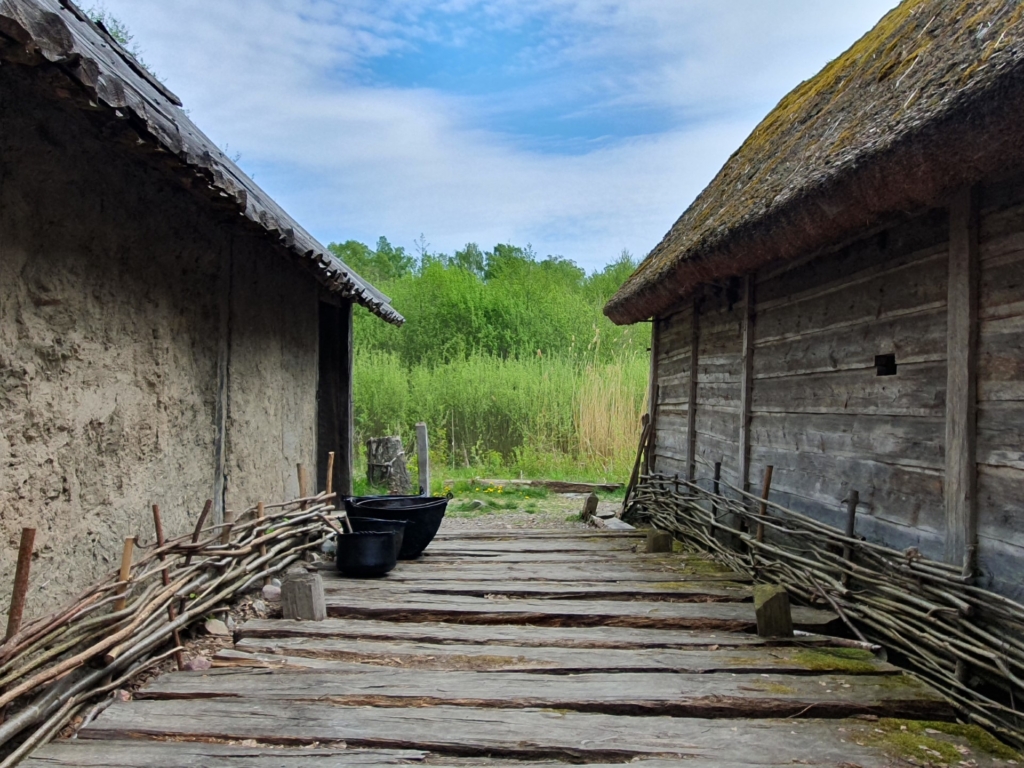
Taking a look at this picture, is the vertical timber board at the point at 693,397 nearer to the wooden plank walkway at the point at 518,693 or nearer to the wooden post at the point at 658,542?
the wooden post at the point at 658,542

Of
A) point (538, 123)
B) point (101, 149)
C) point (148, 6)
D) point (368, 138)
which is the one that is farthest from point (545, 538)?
point (538, 123)

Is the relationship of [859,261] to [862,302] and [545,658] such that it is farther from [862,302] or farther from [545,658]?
[545,658]

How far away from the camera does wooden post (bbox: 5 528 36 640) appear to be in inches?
73.3

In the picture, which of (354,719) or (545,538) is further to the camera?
(545,538)

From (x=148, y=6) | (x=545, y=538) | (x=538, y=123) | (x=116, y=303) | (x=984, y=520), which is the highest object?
(x=538, y=123)

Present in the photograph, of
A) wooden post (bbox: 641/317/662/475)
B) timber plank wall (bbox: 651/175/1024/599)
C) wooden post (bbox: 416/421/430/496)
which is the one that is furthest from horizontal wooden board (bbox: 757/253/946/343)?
wooden post (bbox: 416/421/430/496)

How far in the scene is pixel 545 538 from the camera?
5.39 meters

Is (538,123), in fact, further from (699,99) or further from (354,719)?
(354,719)

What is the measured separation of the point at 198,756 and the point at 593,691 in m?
1.31

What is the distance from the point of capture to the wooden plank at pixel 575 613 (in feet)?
10.3

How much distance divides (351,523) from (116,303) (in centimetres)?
218

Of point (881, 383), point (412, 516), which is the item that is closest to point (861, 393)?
point (881, 383)

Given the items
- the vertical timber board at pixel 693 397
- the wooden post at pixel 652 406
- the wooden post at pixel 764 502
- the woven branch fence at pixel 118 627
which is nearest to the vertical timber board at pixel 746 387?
the wooden post at pixel 764 502

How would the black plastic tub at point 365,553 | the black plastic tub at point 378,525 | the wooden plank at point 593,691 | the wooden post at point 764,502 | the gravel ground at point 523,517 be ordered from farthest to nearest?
the gravel ground at point 523,517
the black plastic tub at point 378,525
the black plastic tub at point 365,553
the wooden post at point 764,502
the wooden plank at point 593,691
